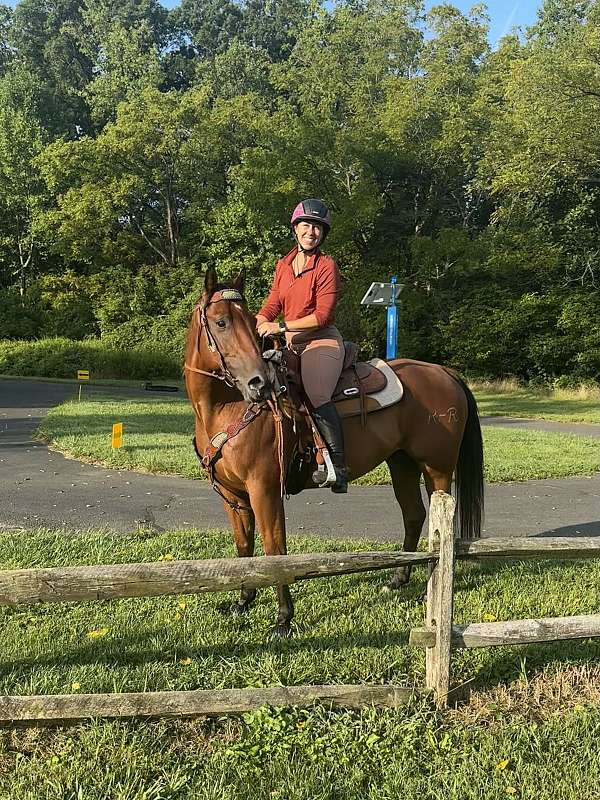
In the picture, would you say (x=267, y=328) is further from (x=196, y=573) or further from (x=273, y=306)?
(x=196, y=573)

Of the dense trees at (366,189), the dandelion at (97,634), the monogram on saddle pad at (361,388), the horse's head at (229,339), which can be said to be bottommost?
the dandelion at (97,634)

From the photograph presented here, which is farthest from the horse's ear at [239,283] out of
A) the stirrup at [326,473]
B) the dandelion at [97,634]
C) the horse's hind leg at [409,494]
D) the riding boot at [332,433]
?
the dandelion at [97,634]

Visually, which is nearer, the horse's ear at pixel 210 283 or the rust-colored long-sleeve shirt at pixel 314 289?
the horse's ear at pixel 210 283

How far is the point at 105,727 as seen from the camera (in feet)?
10.5

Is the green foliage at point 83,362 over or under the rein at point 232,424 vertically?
under

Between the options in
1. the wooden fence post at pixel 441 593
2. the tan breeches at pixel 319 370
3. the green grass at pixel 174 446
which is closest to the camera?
the wooden fence post at pixel 441 593

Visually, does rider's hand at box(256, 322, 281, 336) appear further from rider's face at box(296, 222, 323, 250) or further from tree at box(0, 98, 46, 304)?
tree at box(0, 98, 46, 304)

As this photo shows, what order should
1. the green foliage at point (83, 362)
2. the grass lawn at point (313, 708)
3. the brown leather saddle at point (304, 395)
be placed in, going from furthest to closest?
the green foliage at point (83, 362)
the brown leather saddle at point (304, 395)
the grass lawn at point (313, 708)

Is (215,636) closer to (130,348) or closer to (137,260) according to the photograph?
(130,348)

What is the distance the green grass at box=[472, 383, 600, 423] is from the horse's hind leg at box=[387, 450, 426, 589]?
574 inches

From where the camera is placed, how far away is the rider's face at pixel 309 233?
4.54 metres

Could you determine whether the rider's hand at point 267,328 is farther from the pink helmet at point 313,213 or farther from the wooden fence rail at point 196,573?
the wooden fence rail at point 196,573

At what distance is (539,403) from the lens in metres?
24.2

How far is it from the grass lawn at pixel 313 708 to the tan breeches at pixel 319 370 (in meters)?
1.66
